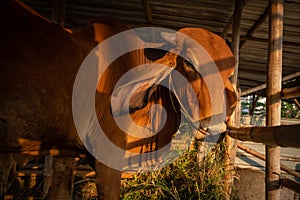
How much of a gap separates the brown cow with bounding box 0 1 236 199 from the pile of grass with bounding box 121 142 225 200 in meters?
0.64

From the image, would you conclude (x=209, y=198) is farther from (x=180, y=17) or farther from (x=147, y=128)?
(x=180, y=17)

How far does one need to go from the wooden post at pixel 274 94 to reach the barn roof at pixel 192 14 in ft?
3.82

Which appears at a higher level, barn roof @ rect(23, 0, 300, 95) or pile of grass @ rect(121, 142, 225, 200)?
barn roof @ rect(23, 0, 300, 95)

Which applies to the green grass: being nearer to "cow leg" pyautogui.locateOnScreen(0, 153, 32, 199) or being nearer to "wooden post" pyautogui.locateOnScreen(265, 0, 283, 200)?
"wooden post" pyautogui.locateOnScreen(265, 0, 283, 200)

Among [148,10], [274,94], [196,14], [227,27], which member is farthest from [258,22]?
[274,94]

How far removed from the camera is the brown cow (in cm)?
166

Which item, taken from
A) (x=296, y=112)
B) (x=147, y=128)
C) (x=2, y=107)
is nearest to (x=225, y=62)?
(x=147, y=128)

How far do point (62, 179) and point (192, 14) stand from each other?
2.73 m

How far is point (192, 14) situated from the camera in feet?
13.3

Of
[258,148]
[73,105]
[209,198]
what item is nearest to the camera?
[73,105]

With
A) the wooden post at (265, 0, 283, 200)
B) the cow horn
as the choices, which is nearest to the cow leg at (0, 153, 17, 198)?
the cow horn

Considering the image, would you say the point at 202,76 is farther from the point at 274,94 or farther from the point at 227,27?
the point at 227,27

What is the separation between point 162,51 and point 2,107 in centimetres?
145

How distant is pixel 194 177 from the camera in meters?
2.91
